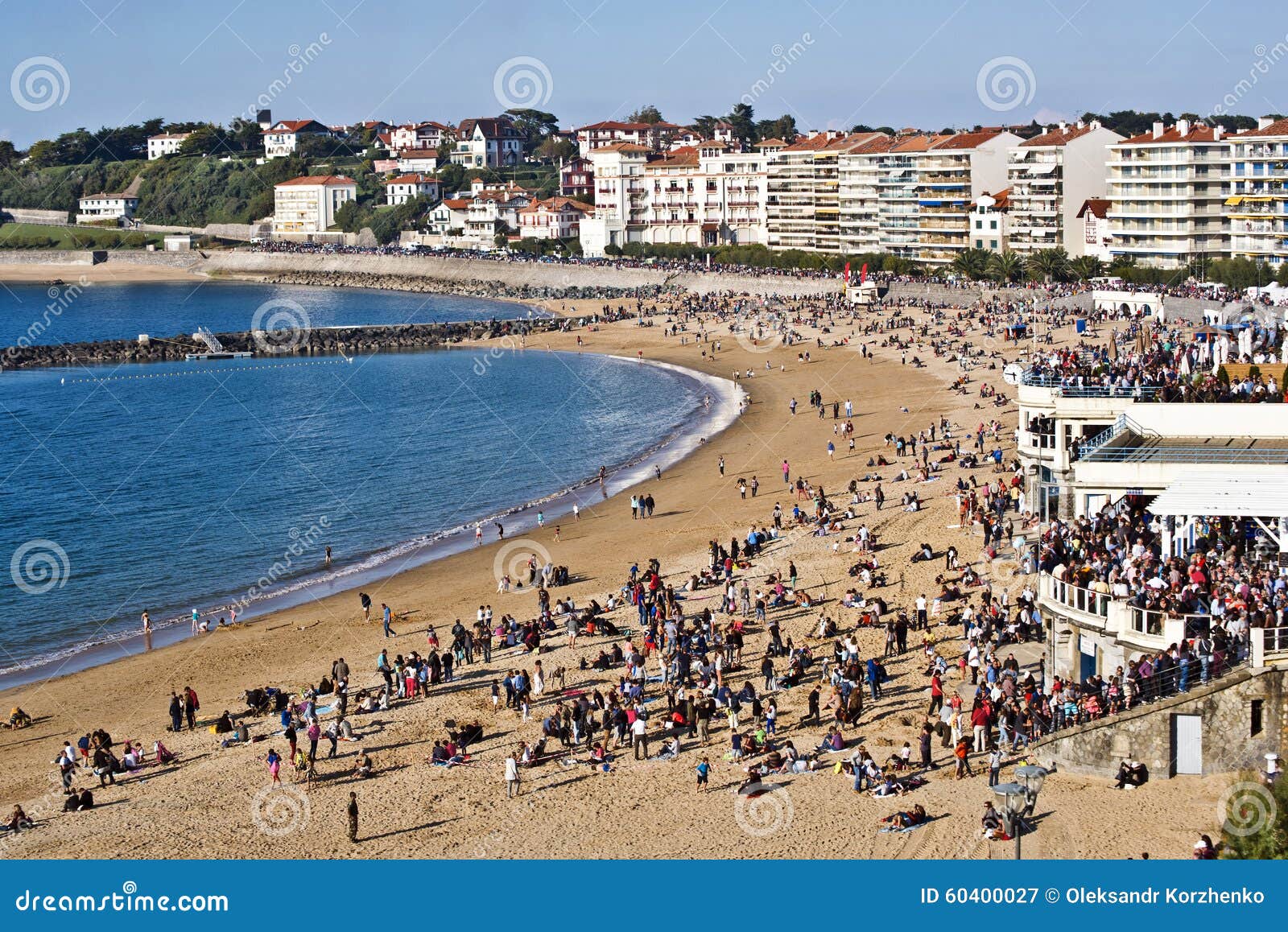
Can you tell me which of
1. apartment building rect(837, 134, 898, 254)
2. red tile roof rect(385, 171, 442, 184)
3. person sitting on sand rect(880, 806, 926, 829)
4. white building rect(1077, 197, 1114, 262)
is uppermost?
red tile roof rect(385, 171, 442, 184)

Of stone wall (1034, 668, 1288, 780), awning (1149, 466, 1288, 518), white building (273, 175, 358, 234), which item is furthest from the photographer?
white building (273, 175, 358, 234)

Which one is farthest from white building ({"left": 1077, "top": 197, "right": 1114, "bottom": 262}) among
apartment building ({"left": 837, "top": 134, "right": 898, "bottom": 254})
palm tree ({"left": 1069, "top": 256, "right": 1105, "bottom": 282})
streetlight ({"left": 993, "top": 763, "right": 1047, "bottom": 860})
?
streetlight ({"left": 993, "top": 763, "right": 1047, "bottom": 860})

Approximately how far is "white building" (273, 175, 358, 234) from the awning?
169m

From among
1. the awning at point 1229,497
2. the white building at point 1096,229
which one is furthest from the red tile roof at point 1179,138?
the awning at point 1229,497

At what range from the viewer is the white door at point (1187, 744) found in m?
17.4

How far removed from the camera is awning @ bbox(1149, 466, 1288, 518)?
18109mm

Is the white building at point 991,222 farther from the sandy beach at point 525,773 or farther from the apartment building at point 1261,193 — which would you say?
the sandy beach at point 525,773

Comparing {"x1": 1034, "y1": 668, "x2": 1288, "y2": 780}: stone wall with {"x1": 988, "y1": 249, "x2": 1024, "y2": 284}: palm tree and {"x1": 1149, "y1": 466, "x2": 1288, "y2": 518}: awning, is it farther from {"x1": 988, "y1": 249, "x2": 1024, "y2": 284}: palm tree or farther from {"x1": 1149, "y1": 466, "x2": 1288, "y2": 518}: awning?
{"x1": 988, "y1": 249, "x2": 1024, "y2": 284}: palm tree

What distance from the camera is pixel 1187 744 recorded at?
17438 mm

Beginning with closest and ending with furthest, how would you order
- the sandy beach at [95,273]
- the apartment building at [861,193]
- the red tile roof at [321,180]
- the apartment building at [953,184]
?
1. the apartment building at [953,184]
2. the apartment building at [861,193]
3. the sandy beach at [95,273]
4. the red tile roof at [321,180]

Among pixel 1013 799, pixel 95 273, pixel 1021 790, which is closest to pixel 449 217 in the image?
pixel 95 273

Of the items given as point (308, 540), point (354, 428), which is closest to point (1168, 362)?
point (308, 540)

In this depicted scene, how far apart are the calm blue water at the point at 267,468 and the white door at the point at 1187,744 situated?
20.1 meters

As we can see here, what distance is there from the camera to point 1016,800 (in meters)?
14.5
